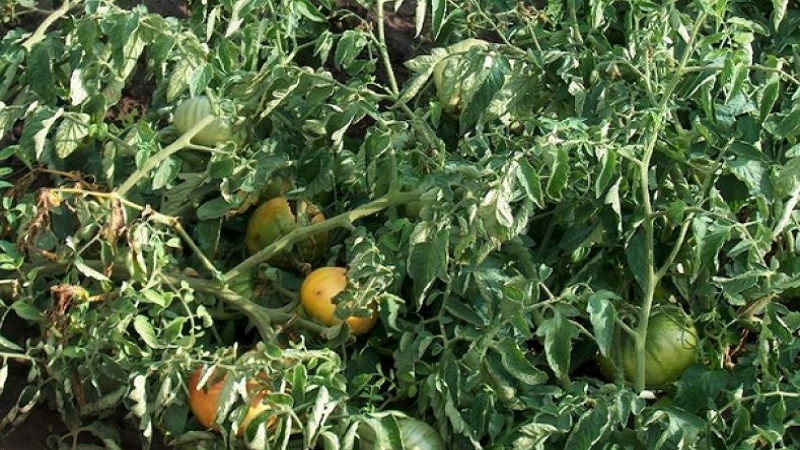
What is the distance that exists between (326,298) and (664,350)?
637 mm

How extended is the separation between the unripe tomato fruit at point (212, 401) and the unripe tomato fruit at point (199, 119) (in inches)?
20.9

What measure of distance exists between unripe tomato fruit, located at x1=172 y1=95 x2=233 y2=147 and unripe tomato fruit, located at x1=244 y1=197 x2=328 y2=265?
0.17m

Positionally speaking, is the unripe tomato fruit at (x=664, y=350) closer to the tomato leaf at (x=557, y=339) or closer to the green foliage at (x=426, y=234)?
the green foliage at (x=426, y=234)

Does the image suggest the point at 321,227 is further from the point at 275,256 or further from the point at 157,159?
the point at 157,159

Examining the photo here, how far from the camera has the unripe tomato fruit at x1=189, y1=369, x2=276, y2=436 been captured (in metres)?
1.86

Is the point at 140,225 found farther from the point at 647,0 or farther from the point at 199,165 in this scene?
the point at 647,0

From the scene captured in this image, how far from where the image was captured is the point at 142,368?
1970 mm

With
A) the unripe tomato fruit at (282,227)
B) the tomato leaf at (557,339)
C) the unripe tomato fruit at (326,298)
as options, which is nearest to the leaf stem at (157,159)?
the unripe tomato fruit at (282,227)

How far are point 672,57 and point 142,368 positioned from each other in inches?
45.9

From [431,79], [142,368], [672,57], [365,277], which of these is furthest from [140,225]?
[672,57]

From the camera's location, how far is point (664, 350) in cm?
195

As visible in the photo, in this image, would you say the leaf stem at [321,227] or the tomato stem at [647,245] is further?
the leaf stem at [321,227]

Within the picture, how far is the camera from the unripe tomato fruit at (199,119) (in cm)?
224

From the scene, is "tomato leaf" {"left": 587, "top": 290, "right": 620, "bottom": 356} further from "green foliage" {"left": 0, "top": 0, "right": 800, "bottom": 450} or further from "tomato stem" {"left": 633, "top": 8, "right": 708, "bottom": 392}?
"tomato stem" {"left": 633, "top": 8, "right": 708, "bottom": 392}
